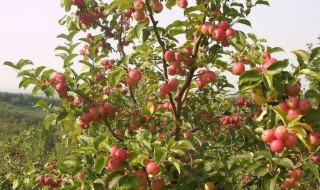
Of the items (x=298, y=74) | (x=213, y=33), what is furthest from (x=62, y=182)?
(x=298, y=74)

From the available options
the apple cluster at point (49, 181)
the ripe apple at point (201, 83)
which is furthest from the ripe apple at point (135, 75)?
the apple cluster at point (49, 181)

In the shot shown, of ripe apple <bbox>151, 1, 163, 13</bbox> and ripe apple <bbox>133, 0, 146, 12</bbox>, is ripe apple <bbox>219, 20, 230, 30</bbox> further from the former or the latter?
ripe apple <bbox>133, 0, 146, 12</bbox>

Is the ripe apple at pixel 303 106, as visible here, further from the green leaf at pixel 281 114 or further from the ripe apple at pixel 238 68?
the ripe apple at pixel 238 68

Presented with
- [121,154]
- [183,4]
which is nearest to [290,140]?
[121,154]

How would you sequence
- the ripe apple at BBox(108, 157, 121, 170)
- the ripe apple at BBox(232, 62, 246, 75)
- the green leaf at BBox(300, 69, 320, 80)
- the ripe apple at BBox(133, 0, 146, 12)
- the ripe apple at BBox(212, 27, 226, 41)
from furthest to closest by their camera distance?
the ripe apple at BBox(133, 0, 146, 12) → the ripe apple at BBox(212, 27, 226, 41) → the ripe apple at BBox(232, 62, 246, 75) → the ripe apple at BBox(108, 157, 121, 170) → the green leaf at BBox(300, 69, 320, 80)

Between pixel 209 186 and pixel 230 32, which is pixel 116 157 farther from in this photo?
pixel 230 32

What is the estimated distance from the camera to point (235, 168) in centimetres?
345

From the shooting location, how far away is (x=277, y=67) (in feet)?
7.91

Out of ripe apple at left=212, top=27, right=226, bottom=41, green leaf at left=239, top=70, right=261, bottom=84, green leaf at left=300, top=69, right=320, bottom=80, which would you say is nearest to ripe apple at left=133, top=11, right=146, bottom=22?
ripe apple at left=212, top=27, right=226, bottom=41

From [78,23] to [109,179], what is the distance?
3.17 m

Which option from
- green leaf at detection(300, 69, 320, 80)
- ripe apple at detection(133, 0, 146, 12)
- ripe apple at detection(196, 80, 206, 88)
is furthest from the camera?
ripe apple at detection(196, 80, 206, 88)

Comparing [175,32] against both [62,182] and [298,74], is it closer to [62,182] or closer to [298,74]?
[298,74]

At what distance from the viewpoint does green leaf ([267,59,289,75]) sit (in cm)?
237

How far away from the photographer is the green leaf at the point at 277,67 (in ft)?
7.78
